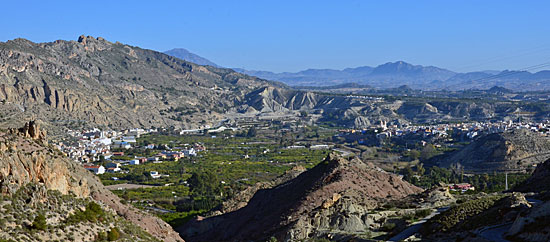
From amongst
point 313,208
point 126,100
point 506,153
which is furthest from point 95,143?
point 313,208

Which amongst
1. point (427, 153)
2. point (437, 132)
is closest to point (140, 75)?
point (437, 132)

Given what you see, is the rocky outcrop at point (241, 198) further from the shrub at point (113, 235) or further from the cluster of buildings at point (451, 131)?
the cluster of buildings at point (451, 131)

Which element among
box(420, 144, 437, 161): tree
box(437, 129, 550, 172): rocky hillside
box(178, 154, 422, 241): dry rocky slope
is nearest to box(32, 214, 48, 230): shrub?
box(178, 154, 422, 241): dry rocky slope

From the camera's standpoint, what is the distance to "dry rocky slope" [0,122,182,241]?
23.4m

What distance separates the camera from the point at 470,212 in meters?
26.4

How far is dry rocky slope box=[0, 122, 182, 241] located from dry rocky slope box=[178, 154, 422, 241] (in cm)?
598

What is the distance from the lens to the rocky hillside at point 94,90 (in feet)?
384

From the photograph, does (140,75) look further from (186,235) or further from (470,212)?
(470,212)

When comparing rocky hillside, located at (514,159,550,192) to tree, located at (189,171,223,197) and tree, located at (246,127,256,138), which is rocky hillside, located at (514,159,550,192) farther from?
tree, located at (246,127,256,138)

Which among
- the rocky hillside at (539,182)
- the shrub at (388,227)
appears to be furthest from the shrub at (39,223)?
the rocky hillside at (539,182)

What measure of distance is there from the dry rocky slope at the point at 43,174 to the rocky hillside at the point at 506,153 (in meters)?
46.6

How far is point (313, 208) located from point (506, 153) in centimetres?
4239

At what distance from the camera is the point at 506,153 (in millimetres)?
69375

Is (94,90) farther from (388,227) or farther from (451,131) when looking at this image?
(388,227)
